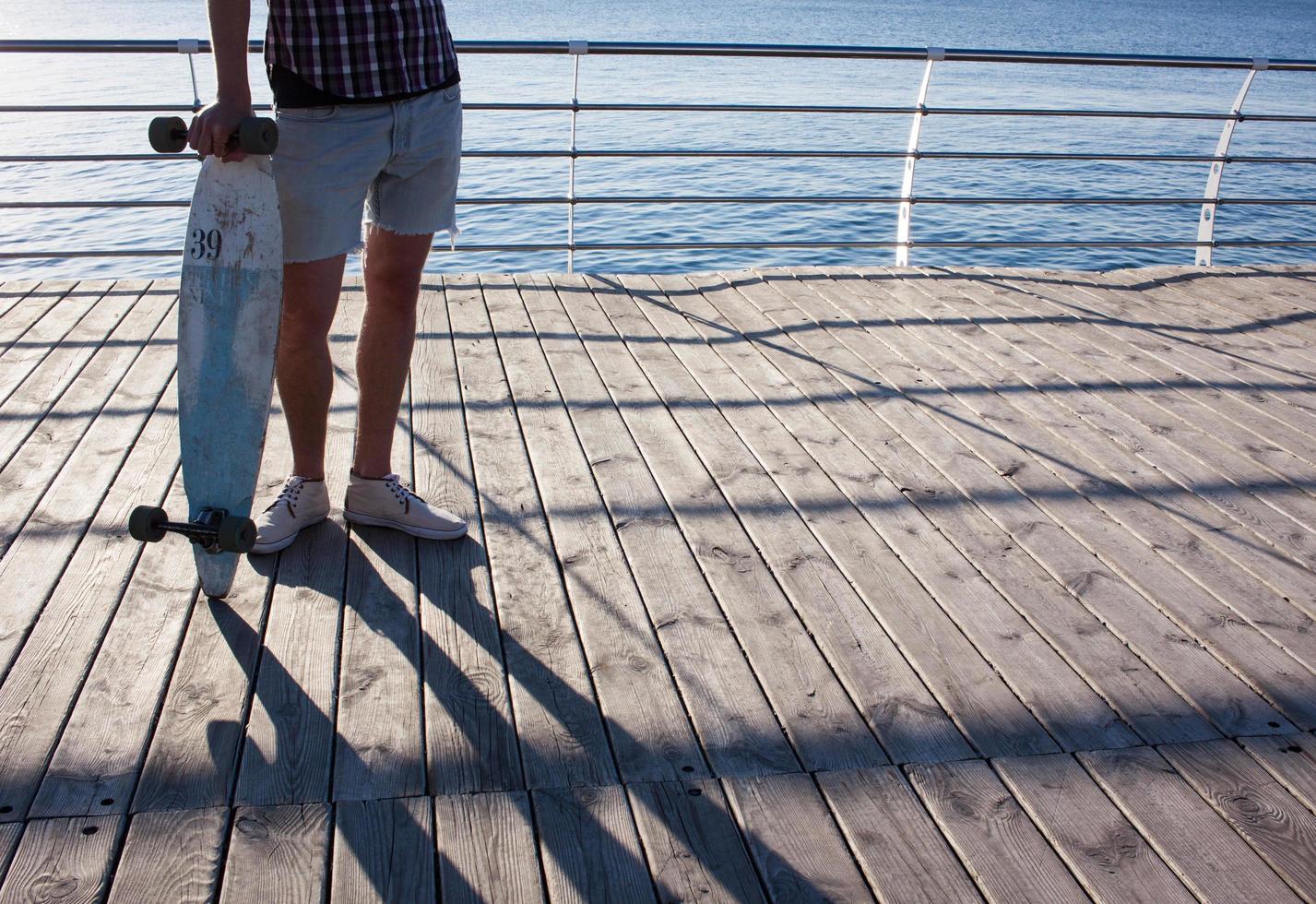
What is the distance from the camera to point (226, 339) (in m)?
1.98

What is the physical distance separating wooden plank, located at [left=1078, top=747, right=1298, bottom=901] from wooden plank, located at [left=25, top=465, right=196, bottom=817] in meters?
1.44

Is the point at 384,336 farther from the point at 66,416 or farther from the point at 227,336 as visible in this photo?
the point at 66,416

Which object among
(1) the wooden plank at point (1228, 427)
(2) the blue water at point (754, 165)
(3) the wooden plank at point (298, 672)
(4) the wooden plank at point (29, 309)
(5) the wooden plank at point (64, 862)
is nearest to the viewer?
(5) the wooden plank at point (64, 862)

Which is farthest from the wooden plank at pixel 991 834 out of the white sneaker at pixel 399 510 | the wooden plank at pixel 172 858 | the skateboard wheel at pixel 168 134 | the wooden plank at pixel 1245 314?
the wooden plank at pixel 1245 314

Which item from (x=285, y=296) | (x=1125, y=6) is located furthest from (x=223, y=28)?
(x=1125, y=6)

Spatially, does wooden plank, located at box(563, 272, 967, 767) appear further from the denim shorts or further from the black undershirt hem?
the black undershirt hem

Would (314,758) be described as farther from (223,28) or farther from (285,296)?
(223,28)

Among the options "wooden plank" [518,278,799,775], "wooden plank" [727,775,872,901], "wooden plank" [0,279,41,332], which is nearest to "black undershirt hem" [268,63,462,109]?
"wooden plank" [518,278,799,775]

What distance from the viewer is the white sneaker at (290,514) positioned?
218 centimetres

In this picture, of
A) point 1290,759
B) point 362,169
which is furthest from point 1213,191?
point 362,169

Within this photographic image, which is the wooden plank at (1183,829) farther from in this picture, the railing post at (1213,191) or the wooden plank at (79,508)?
the railing post at (1213,191)

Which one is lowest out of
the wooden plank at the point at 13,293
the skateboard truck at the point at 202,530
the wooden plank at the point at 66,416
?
the wooden plank at the point at 13,293

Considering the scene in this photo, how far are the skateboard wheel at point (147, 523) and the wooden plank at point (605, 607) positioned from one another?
75cm

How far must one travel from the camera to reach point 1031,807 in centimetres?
155
